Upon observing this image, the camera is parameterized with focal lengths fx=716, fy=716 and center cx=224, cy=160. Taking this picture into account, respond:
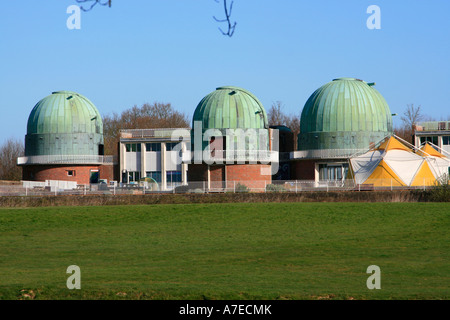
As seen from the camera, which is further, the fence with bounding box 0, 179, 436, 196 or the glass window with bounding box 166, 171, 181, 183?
the glass window with bounding box 166, 171, 181, 183

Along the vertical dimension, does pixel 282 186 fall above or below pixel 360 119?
below

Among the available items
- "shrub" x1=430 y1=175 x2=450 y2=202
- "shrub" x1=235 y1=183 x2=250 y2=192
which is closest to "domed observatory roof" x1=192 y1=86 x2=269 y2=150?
"shrub" x1=235 y1=183 x2=250 y2=192

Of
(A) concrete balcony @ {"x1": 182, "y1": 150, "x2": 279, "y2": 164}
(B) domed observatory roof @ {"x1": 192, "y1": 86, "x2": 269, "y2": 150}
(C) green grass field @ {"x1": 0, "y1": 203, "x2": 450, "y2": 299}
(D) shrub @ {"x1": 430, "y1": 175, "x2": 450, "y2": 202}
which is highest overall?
(B) domed observatory roof @ {"x1": 192, "y1": 86, "x2": 269, "y2": 150}

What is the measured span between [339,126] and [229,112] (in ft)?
37.6

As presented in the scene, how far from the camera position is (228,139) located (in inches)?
2394

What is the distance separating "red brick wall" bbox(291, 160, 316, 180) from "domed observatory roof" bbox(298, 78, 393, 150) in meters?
1.44

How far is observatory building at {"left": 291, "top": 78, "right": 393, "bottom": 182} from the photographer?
65.9 metres

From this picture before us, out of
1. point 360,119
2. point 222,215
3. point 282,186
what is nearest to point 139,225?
point 222,215

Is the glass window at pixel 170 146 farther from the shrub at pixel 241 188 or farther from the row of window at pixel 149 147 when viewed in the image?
the shrub at pixel 241 188

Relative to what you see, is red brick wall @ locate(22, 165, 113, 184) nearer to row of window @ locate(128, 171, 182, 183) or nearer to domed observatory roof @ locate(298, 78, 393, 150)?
row of window @ locate(128, 171, 182, 183)

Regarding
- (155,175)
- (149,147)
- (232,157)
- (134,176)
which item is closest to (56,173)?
(134,176)

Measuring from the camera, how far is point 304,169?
225ft

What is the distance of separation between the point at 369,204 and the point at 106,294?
23691 mm
